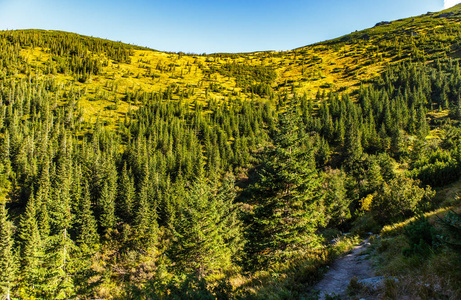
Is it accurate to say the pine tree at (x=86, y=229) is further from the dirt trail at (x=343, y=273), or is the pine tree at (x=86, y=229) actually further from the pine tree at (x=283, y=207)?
the dirt trail at (x=343, y=273)

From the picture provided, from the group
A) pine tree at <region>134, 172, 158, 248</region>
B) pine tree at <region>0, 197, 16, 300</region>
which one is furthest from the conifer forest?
pine tree at <region>134, 172, 158, 248</region>

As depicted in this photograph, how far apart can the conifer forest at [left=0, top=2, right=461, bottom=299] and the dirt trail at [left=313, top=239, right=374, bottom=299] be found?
19.0 inches

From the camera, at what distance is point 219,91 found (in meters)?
182

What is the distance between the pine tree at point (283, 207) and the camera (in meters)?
13.6

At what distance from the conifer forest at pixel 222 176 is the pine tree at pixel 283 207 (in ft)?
0.35

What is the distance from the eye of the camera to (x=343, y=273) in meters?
8.88

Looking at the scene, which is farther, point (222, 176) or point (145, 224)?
point (222, 176)

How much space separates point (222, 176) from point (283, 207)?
3181 inches

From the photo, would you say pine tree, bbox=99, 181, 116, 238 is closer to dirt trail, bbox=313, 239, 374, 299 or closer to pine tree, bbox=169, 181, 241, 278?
pine tree, bbox=169, 181, 241, 278

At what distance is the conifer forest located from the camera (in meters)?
12.5

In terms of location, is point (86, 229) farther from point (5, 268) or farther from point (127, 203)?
point (5, 268)

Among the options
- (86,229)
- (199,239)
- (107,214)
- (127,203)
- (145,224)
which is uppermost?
(199,239)

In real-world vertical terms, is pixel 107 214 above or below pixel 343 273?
below

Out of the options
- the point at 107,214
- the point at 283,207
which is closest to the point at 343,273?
the point at 283,207
